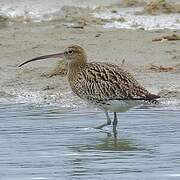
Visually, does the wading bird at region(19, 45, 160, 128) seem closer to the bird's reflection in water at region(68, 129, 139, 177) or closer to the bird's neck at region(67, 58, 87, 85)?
the bird's neck at region(67, 58, 87, 85)

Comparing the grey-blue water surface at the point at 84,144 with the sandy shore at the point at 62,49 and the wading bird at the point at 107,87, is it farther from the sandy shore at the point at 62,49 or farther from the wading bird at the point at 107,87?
the sandy shore at the point at 62,49

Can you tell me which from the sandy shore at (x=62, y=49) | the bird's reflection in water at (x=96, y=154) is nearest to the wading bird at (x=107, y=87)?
the bird's reflection in water at (x=96, y=154)

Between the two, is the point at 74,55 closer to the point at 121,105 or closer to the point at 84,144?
the point at 121,105

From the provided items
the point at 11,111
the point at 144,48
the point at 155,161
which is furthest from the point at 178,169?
the point at 144,48

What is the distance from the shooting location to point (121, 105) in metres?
11.7

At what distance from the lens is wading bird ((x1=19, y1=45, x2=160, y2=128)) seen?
11.7 m

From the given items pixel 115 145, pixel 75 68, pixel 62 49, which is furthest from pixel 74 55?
pixel 62 49

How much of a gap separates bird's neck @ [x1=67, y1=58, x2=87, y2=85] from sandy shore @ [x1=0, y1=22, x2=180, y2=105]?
1.43m

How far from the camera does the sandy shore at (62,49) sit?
14.4 meters

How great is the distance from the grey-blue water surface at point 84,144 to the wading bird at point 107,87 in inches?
10.1

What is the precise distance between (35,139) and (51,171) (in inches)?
64.2

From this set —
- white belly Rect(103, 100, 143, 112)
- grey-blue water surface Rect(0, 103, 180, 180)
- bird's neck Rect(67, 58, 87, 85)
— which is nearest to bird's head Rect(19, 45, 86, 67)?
bird's neck Rect(67, 58, 87, 85)

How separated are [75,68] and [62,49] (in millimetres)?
4385

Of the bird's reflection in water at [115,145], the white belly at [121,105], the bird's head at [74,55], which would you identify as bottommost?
the bird's reflection in water at [115,145]
